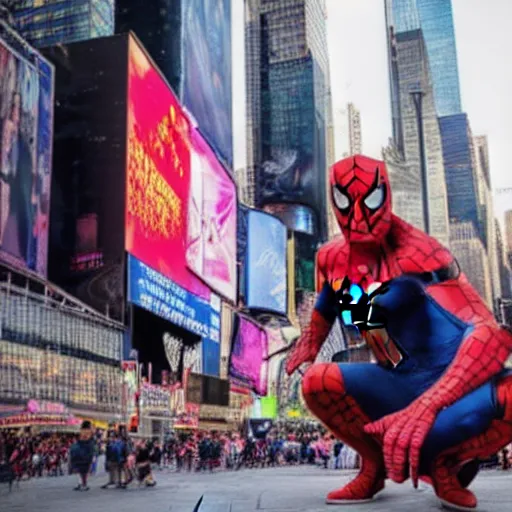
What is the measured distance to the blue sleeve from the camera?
14.3 ft

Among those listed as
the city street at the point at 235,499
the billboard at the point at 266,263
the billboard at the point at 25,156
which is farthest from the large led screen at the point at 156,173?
the city street at the point at 235,499

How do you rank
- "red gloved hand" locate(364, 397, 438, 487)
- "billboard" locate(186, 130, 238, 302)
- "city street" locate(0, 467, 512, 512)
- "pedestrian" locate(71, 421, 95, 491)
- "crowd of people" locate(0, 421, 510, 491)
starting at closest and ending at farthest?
"red gloved hand" locate(364, 397, 438, 487) → "city street" locate(0, 467, 512, 512) → "pedestrian" locate(71, 421, 95, 491) → "crowd of people" locate(0, 421, 510, 491) → "billboard" locate(186, 130, 238, 302)

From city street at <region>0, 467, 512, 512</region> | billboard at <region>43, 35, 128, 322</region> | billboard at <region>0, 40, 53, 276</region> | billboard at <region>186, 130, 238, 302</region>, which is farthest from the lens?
billboard at <region>186, 130, 238, 302</region>

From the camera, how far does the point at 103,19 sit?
14.6 metres

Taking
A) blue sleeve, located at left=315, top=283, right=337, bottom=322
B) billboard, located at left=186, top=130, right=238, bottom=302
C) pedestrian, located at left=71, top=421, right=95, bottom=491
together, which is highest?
billboard, located at left=186, top=130, right=238, bottom=302

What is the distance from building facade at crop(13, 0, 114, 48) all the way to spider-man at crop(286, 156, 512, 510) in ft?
33.4

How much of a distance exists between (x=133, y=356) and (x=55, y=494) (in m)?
7.86

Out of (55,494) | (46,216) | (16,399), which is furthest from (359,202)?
(46,216)

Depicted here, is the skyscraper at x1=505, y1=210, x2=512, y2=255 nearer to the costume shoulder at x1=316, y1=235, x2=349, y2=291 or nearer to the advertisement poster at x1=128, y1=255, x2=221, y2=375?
the costume shoulder at x1=316, y1=235, x2=349, y2=291

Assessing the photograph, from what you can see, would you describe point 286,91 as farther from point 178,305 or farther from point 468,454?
point 468,454

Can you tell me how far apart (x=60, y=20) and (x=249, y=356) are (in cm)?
1075

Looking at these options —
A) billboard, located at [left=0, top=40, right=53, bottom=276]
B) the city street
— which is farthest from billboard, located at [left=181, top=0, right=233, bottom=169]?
the city street

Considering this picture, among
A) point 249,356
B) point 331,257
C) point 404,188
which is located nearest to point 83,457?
point 331,257

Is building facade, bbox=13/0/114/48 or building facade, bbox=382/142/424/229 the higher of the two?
building facade, bbox=13/0/114/48
